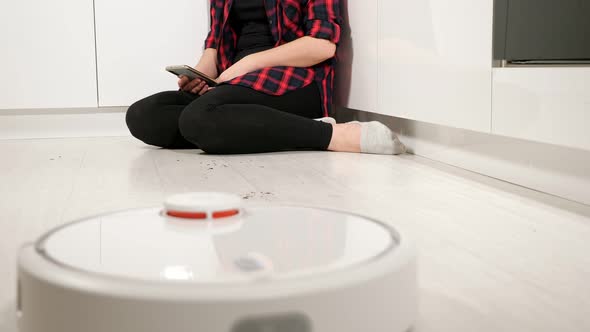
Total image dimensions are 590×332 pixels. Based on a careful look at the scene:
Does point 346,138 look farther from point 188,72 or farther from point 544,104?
point 544,104

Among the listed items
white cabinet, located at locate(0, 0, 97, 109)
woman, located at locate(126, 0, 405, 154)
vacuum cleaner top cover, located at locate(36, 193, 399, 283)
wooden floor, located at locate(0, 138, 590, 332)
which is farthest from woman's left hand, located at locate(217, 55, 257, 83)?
vacuum cleaner top cover, located at locate(36, 193, 399, 283)

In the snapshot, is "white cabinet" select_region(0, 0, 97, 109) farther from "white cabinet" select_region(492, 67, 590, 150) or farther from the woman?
"white cabinet" select_region(492, 67, 590, 150)

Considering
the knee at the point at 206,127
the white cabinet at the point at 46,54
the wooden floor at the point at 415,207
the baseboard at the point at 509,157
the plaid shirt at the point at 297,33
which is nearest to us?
the wooden floor at the point at 415,207

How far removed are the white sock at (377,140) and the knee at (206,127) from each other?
0.39 metres

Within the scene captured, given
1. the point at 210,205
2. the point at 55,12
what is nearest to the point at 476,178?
the point at 210,205

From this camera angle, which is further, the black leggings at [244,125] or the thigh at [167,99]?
the thigh at [167,99]

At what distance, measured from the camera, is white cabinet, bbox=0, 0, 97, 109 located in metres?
2.64

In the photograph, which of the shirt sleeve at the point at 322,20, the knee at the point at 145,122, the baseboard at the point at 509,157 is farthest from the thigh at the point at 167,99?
the baseboard at the point at 509,157

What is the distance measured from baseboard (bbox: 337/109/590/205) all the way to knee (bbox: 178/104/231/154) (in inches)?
22.8

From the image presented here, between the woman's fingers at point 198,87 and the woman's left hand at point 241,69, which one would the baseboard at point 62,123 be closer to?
the woman's fingers at point 198,87

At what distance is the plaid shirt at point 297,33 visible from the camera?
86.2 inches

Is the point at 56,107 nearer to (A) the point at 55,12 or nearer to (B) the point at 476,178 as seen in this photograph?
(A) the point at 55,12

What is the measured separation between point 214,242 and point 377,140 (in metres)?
1.46

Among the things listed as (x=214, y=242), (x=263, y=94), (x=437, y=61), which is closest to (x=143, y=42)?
(x=263, y=94)
